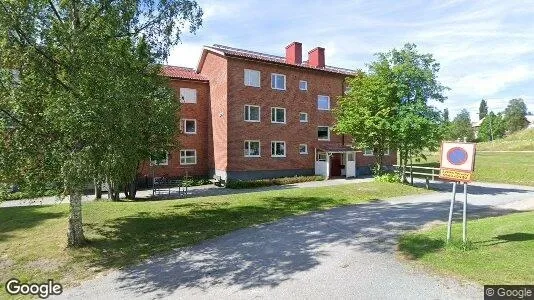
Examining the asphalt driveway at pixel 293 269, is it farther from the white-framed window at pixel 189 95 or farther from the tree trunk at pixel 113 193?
the white-framed window at pixel 189 95

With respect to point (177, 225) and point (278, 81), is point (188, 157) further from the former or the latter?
point (177, 225)

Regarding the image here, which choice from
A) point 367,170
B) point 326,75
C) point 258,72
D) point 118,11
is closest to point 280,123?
point 258,72

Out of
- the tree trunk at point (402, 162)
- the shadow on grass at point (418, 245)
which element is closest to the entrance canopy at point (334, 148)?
the tree trunk at point (402, 162)

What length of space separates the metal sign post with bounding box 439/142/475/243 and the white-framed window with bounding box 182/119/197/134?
2473 cm

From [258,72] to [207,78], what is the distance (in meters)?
5.21

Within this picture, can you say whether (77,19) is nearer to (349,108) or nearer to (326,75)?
(349,108)

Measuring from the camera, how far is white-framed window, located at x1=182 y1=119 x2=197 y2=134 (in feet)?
103

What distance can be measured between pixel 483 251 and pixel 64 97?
41.0ft

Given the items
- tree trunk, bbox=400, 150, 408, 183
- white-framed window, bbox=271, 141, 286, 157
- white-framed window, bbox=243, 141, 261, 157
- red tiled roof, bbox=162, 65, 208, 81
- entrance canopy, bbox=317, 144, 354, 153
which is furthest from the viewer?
entrance canopy, bbox=317, 144, 354, 153

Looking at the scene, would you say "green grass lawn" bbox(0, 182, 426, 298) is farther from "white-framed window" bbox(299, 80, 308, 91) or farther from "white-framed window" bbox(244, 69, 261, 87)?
"white-framed window" bbox(299, 80, 308, 91)

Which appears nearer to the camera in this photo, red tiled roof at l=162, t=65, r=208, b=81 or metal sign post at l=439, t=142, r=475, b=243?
metal sign post at l=439, t=142, r=475, b=243

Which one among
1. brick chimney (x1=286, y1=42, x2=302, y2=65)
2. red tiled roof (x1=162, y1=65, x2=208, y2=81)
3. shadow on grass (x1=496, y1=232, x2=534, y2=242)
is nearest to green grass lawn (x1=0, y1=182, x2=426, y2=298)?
shadow on grass (x1=496, y1=232, x2=534, y2=242)

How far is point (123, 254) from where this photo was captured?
1145 cm

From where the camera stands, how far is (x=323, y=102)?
33844 mm
